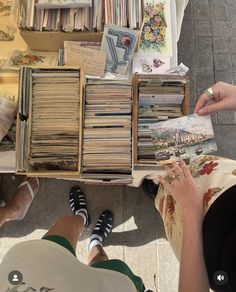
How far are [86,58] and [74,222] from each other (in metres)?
1.04

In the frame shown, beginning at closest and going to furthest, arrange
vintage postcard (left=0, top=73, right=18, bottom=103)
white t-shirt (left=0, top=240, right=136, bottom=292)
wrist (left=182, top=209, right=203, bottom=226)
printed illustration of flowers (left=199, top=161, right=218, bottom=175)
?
1. white t-shirt (left=0, top=240, right=136, bottom=292)
2. wrist (left=182, top=209, right=203, bottom=226)
3. printed illustration of flowers (left=199, top=161, right=218, bottom=175)
4. vintage postcard (left=0, top=73, right=18, bottom=103)

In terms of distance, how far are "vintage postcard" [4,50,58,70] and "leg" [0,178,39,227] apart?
99 centimetres

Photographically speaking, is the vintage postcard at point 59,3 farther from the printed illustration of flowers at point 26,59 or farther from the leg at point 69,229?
the leg at point 69,229

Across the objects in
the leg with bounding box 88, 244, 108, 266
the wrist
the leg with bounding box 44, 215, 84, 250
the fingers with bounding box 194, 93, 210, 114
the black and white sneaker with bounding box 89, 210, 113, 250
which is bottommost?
the leg with bounding box 88, 244, 108, 266

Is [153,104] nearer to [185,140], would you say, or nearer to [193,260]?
[185,140]

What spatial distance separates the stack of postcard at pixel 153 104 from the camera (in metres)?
1.94

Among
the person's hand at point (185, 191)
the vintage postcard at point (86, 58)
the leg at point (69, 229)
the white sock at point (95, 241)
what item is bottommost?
the white sock at point (95, 241)

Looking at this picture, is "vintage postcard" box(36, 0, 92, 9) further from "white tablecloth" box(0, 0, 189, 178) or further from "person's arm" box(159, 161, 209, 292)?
"person's arm" box(159, 161, 209, 292)

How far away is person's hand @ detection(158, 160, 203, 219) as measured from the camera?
139cm

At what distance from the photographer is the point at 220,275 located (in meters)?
1.19

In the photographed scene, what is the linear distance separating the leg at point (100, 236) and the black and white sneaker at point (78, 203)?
4.5 inches

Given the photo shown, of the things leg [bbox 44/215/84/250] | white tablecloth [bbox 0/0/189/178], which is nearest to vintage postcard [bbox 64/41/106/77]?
white tablecloth [bbox 0/0/189/178]

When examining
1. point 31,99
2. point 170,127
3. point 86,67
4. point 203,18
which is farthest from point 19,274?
point 203,18

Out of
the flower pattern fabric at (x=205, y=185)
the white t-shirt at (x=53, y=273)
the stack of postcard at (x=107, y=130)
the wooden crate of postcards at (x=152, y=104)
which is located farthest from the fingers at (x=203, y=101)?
the white t-shirt at (x=53, y=273)
